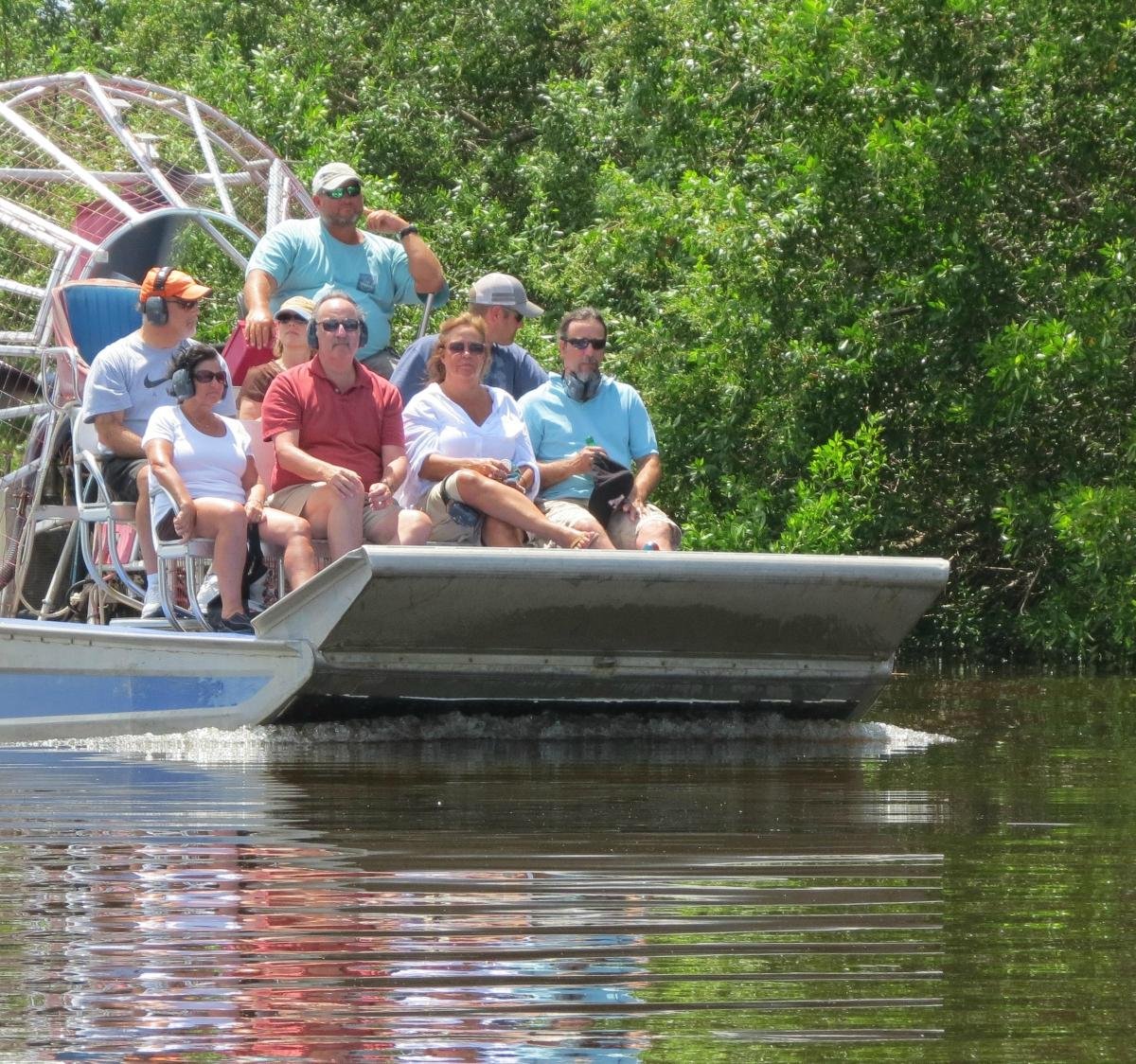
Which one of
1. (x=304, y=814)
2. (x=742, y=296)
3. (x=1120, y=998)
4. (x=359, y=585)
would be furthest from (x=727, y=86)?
(x=1120, y=998)

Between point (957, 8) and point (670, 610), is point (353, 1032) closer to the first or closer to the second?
point (670, 610)

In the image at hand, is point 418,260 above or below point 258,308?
above

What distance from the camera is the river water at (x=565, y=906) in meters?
3.74

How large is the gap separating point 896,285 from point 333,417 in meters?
6.59

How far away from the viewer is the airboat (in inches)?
323

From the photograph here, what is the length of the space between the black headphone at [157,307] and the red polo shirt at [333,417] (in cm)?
80

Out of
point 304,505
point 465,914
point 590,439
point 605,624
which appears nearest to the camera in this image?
point 465,914

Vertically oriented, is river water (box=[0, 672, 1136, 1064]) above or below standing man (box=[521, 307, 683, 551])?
below

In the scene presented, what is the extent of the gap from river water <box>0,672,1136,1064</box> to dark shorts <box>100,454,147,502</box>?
1232 mm

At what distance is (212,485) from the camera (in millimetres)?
8773

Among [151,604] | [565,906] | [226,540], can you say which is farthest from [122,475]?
[565,906]

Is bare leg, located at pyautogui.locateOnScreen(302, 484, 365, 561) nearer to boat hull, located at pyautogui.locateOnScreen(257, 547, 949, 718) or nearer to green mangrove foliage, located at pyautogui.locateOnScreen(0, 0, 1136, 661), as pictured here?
boat hull, located at pyautogui.locateOnScreen(257, 547, 949, 718)

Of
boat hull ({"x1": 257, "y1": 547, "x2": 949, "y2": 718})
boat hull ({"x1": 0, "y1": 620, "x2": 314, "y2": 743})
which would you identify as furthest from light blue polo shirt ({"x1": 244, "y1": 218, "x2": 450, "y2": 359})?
boat hull ({"x1": 257, "y1": 547, "x2": 949, "y2": 718})

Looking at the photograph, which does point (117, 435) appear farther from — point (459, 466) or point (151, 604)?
point (459, 466)
